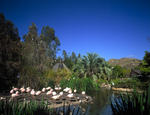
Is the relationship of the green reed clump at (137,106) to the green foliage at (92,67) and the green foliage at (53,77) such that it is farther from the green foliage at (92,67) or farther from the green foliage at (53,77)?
the green foliage at (92,67)

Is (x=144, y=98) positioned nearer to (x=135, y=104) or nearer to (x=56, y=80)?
(x=135, y=104)

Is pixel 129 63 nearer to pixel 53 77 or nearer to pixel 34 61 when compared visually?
pixel 53 77

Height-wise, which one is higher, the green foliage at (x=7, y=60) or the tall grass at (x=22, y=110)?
the green foliage at (x=7, y=60)

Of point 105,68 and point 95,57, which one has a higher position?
point 95,57

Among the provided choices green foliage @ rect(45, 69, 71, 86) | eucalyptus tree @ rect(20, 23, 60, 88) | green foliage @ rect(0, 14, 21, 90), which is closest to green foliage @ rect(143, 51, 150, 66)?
green foliage @ rect(45, 69, 71, 86)

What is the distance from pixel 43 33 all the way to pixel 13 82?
25.5 m

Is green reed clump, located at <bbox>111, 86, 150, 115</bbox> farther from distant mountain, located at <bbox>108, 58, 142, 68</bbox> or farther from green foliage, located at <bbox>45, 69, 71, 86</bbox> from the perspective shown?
distant mountain, located at <bbox>108, 58, 142, 68</bbox>

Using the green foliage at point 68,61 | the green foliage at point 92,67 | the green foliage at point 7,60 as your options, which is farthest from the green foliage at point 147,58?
the green foliage at point 68,61

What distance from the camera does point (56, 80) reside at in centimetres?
834

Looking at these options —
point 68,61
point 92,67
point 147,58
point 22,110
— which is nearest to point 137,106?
point 22,110

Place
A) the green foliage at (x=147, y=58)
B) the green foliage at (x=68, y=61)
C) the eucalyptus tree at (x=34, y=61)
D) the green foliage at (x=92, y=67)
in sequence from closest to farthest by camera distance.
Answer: the eucalyptus tree at (x=34, y=61)
the green foliage at (x=147, y=58)
the green foliage at (x=92, y=67)
the green foliage at (x=68, y=61)

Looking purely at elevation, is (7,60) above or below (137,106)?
above

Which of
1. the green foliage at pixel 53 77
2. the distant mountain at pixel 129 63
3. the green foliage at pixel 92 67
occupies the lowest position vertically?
the green foliage at pixel 53 77

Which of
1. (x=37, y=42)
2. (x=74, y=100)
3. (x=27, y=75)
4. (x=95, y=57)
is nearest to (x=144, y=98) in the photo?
(x=74, y=100)
